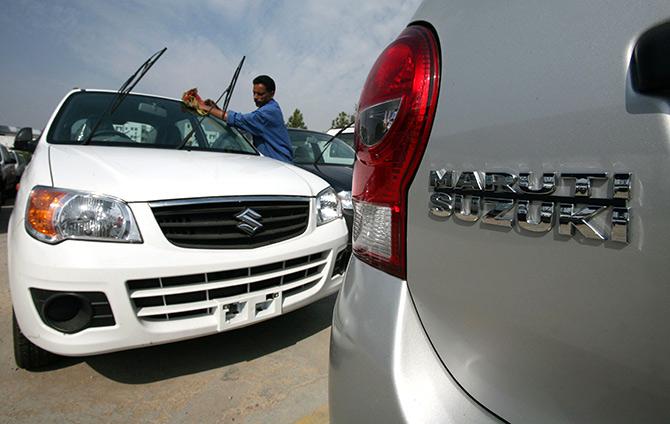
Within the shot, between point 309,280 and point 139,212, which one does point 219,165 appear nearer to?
point 139,212

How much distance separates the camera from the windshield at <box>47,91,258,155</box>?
2.54m

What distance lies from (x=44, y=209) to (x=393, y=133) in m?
1.59

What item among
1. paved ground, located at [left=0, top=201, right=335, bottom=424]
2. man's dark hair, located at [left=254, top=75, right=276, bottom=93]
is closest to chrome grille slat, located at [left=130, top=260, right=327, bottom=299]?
paved ground, located at [left=0, top=201, right=335, bottom=424]

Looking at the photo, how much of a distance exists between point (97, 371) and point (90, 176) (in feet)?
3.17

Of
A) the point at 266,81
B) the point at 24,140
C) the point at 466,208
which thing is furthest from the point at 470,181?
the point at 24,140

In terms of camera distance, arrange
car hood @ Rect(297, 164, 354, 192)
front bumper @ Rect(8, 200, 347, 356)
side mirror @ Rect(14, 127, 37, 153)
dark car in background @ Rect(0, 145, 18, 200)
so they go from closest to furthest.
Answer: front bumper @ Rect(8, 200, 347, 356), side mirror @ Rect(14, 127, 37, 153), car hood @ Rect(297, 164, 354, 192), dark car in background @ Rect(0, 145, 18, 200)

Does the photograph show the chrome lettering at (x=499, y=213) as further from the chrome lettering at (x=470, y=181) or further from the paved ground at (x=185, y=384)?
the paved ground at (x=185, y=384)

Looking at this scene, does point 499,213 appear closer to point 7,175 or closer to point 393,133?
point 393,133

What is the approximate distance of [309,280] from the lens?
216 cm

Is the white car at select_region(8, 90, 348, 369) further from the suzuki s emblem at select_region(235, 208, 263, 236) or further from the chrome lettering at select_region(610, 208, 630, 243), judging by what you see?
the chrome lettering at select_region(610, 208, 630, 243)

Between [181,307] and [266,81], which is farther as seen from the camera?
[266,81]

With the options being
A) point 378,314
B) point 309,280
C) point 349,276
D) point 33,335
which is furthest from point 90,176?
point 378,314

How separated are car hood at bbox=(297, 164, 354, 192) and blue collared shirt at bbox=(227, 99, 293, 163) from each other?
435 millimetres

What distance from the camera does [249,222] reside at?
1911 millimetres
